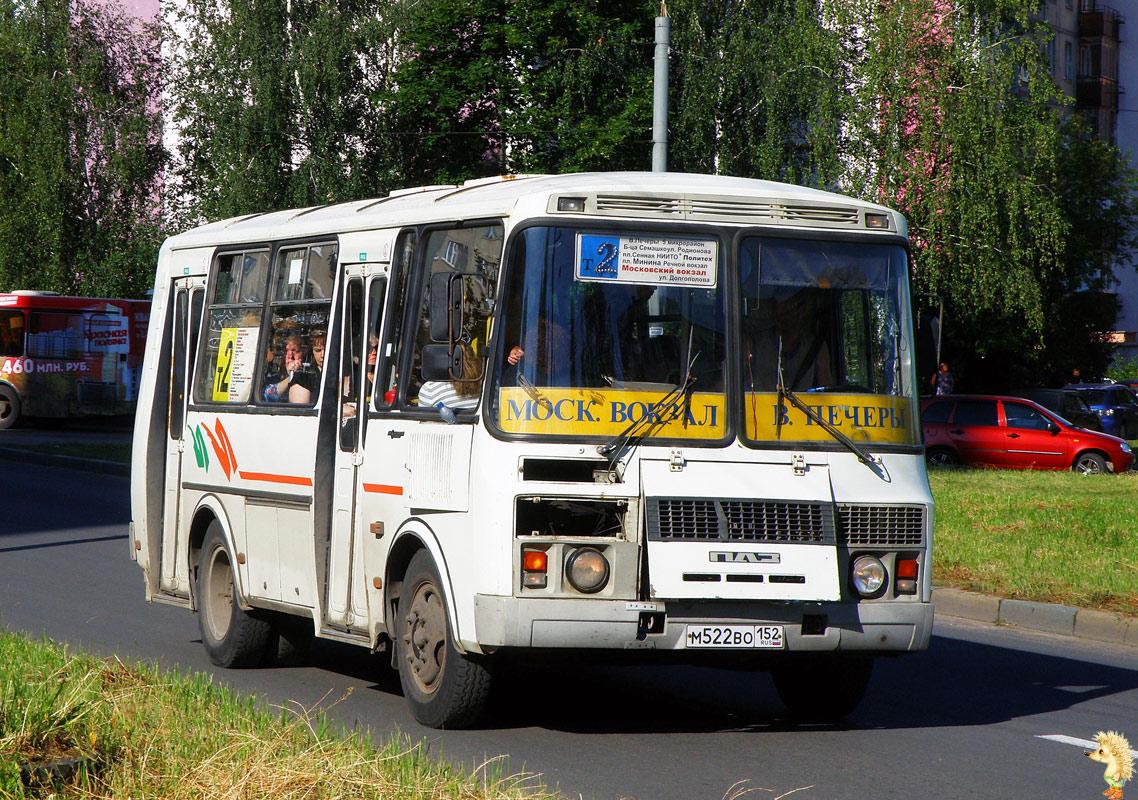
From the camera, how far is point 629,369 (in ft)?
23.0

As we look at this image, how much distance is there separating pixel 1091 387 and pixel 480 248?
39293 millimetres

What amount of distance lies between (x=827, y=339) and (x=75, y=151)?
133 ft

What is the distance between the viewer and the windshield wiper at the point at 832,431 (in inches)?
285

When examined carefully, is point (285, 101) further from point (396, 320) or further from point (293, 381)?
point (396, 320)

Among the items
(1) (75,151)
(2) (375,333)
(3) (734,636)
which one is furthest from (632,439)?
(1) (75,151)

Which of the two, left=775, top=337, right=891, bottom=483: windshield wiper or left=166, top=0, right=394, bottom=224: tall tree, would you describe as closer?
left=775, top=337, right=891, bottom=483: windshield wiper

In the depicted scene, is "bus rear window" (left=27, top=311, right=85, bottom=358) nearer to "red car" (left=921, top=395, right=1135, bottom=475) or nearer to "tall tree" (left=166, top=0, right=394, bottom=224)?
"tall tree" (left=166, top=0, right=394, bottom=224)

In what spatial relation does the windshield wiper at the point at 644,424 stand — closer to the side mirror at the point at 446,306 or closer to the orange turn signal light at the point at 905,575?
the side mirror at the point at 446,306

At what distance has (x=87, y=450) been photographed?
2745cm

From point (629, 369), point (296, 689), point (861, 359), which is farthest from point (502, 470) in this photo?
point (296, 689)

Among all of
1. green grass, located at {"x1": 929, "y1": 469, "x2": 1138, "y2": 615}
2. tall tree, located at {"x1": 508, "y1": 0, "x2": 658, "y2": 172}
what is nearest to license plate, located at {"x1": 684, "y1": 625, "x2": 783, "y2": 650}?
green grass, located at {"x1": 929, "y1": 469, "x2": 1138, "y2": 615}

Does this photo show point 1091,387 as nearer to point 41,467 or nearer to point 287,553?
point 41,467

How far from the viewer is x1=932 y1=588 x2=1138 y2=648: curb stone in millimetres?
11055

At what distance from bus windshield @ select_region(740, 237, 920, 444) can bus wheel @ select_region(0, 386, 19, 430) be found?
32.1 meters
